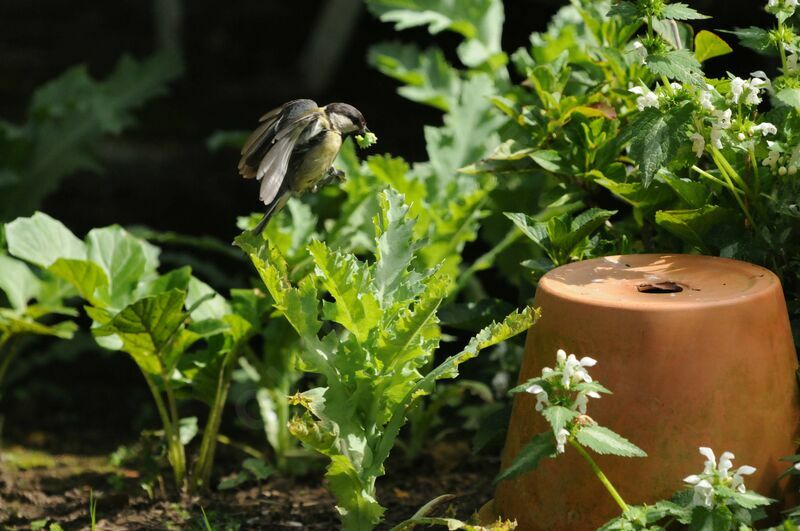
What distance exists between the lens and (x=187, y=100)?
624 centimetres

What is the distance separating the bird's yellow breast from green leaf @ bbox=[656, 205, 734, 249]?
0.69 meters

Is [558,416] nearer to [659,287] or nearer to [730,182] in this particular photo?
[659,287]

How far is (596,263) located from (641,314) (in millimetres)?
310

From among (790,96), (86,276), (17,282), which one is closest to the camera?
(790,96)

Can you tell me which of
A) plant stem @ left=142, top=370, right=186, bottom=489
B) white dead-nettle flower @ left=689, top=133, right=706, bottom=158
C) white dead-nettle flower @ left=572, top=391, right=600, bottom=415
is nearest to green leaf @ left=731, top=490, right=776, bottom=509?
white dead-nettle flower @ left=572, top=391, right=600, bottom=415

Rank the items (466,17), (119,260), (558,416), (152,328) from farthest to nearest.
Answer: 1. (466,17)
2. (119,260)
3. (152,328)
4. (558,416)

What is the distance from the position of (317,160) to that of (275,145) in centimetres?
10

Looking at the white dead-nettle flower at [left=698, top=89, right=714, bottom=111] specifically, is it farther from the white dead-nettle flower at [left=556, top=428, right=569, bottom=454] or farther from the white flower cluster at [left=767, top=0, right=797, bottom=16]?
the white dead-nettle flower at [left=556, top=428, right=569, bottom=454]

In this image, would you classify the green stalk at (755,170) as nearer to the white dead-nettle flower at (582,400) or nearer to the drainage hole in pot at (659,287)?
the drainage hole in pot at (659,287)

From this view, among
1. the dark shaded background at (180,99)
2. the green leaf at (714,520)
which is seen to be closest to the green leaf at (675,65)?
the green leaf at (714,520)

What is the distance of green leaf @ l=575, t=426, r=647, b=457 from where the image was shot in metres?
2.00

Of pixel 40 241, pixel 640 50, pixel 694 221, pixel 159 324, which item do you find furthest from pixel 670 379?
pixel 40 241

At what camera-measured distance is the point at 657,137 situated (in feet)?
7.32

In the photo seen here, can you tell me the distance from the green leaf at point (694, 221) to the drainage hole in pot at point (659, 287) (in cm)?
18
